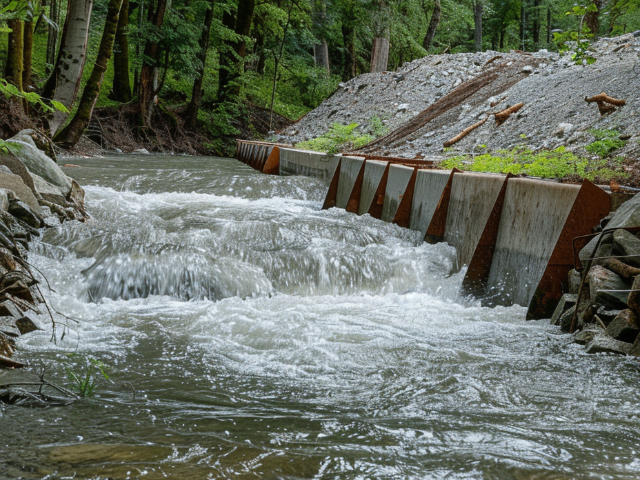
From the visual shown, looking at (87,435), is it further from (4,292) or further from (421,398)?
(4,292)

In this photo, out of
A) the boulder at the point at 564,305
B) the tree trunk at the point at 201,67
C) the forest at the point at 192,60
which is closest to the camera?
the boulder at the point at 564,305

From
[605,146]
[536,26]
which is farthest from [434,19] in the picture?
[605,146]

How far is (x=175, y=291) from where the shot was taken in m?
5.64

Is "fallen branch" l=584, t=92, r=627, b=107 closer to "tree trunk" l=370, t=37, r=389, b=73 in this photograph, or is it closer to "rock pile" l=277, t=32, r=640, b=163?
"rock pile" l=277, t=32, r=640, b=163

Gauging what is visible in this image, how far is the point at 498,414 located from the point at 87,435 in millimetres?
1856

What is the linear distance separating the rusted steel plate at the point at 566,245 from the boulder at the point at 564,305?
197 millimetres

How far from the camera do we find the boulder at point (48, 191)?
738 centimetres

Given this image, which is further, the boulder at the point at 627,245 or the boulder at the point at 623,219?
the boulder at the point at 623,219

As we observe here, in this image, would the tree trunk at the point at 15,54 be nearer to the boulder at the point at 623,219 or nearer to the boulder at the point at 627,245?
the boulder at the point at 623,219

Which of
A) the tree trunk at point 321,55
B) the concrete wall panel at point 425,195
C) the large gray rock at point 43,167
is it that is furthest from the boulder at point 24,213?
the tree trunk at point 321,55

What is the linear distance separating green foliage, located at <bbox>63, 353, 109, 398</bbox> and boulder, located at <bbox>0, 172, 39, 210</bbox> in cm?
380

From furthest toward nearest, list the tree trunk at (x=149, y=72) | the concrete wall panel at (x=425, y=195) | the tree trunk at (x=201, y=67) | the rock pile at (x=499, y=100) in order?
the tree trunk at (x=201, y=67)
the tree trunk at (x=149, y=72)
the rock pile at (x=499, y=100)
the concrete wall panel at (x=425, y=195)

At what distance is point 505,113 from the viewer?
11977mm

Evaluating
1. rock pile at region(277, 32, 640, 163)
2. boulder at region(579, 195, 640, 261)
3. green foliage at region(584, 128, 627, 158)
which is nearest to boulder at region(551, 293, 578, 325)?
boulder at region(579, 195, 640, 261)
